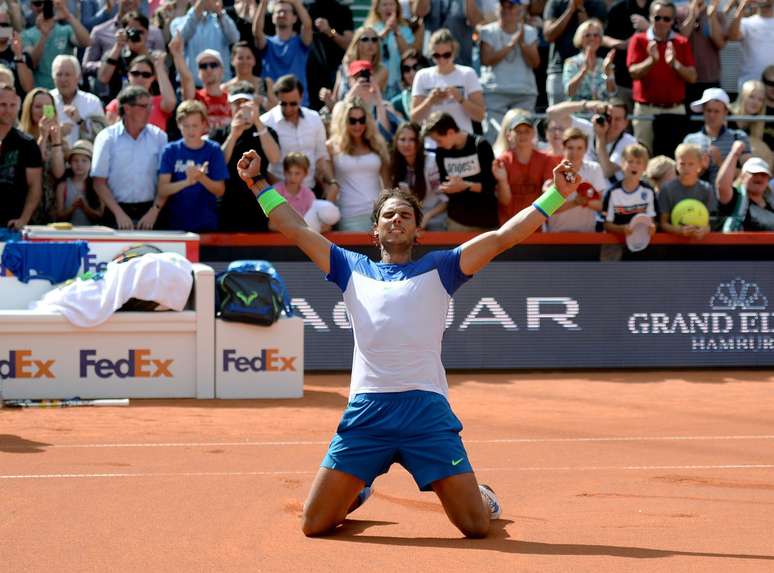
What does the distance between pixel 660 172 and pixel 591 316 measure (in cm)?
171

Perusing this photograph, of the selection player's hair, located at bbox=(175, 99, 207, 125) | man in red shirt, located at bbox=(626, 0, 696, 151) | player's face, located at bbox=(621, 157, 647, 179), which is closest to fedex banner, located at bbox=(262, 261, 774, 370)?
player's face, located at bbox=(621, 157, 647, 179)

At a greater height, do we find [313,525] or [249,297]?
[313,525]

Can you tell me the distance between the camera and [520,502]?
279 inches

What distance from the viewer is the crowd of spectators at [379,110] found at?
1240cm

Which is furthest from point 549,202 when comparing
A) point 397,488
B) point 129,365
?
point 129,365

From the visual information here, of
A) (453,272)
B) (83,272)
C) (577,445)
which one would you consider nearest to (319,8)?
(83,272)

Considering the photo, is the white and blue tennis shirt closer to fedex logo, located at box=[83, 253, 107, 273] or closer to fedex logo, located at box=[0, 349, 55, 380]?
fedex logo, located at box=[0, 349, 55, 380]

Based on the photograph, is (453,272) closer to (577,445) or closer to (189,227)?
(577,445)

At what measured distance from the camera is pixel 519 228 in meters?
6.30

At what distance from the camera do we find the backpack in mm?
11094

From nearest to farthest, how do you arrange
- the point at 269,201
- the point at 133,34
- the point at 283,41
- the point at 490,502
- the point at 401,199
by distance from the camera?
1. the point at 490,502
2. the point at 401,199
3. the point at 269,201
4. the point at 133,34
5. the point at 283,41

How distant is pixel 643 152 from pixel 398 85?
3.21 metres

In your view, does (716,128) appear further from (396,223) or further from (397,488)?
(396,223)

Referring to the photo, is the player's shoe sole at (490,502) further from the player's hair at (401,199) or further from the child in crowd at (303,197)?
Answer: the child in crowd at (303,197)
